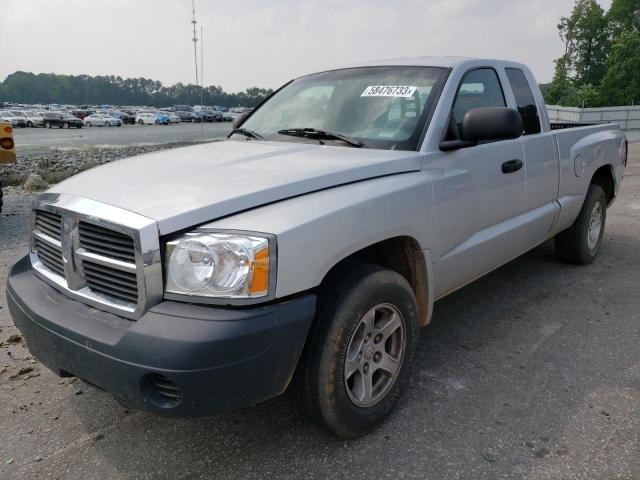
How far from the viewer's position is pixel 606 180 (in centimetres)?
553

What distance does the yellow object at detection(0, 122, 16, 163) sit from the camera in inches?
281

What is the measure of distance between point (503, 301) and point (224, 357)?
302 cm

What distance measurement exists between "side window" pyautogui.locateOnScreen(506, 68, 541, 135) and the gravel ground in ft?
4.73

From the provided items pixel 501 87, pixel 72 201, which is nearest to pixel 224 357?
pixel 72 201

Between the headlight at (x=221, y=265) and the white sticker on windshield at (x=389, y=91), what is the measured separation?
161 cm

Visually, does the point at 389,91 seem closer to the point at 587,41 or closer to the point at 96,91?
the point at 587,41

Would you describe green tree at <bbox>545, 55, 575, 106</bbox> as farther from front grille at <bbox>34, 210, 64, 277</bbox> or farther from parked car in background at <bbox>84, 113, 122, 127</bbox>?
front grille at <bbox>34, 210, 64, 277</bbox>

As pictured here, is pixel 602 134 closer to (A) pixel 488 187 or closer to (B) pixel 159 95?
(A) pixel 488 187

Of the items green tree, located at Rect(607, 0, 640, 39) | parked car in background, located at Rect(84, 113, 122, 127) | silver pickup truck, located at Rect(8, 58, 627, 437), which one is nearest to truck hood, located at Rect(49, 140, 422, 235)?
silver pickup truck, located at Rect(8, 58, 627, 437)

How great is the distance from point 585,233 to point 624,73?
48.0 m

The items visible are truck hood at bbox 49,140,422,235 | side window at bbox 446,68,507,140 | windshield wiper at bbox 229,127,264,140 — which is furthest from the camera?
windshield wiper at bbox 229,127,264,140

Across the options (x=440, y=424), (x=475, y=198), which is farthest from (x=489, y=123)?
(x=440, y=424)

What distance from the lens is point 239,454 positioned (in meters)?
2.52

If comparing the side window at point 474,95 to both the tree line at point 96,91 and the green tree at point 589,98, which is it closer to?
the green tree at point 589,98
